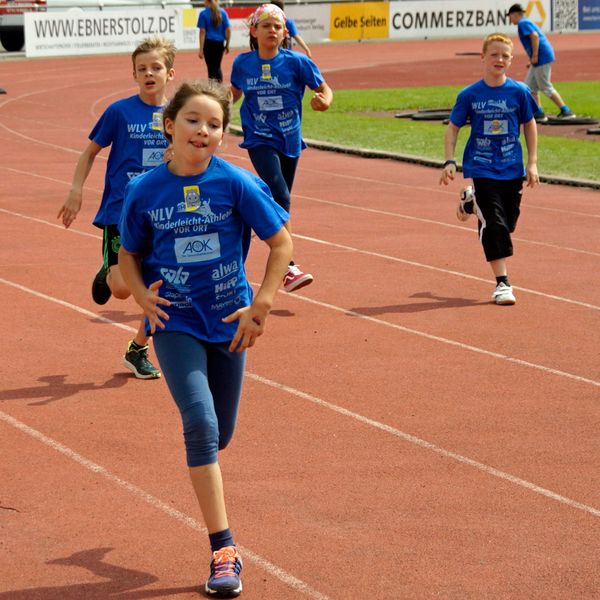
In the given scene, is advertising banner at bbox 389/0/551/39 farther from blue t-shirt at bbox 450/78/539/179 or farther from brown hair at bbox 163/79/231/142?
brown hair at bbox 163/79/231/142

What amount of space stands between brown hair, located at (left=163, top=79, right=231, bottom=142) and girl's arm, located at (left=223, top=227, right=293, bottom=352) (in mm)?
538

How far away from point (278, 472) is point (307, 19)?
41630mm

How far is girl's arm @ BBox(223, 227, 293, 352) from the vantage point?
523 cm

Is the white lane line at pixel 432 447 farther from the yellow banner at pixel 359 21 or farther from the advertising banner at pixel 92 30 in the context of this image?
the yellow banner at pixel 359 21

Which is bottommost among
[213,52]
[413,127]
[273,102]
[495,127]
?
[413,127]

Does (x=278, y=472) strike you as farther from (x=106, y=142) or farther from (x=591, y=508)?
(x=106, y=142)

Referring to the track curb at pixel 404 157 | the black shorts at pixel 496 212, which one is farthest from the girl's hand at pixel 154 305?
the track curb at pixel 404 157

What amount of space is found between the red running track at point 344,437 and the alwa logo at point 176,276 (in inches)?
44.8

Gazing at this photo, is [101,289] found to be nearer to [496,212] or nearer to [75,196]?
[75,196]

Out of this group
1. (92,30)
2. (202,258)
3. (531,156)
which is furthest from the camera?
(92,30)

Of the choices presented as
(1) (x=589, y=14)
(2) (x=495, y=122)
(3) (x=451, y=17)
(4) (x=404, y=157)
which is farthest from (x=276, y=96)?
(1) (x=589, y=14)

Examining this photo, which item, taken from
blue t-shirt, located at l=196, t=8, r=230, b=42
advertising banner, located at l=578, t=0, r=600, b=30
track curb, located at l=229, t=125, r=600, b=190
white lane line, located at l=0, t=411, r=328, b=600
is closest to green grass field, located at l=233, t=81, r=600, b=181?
track curb, located at l=229, t=125, r=600, b=190

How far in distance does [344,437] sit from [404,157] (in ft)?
42.5

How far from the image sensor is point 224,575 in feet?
16.9
